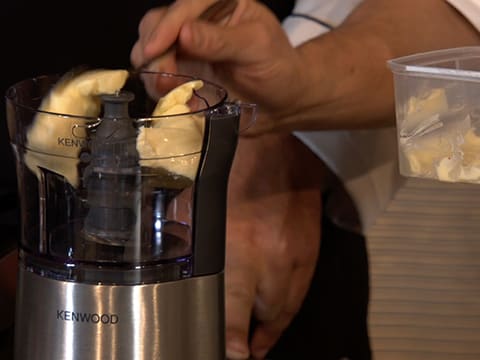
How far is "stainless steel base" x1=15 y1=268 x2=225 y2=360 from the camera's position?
1.77ft

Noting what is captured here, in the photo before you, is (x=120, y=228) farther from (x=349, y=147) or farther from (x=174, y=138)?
(x=349, y=147)

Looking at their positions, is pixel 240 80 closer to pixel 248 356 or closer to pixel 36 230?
pixel 36 230

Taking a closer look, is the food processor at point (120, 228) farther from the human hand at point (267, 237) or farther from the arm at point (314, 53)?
the human hand at point (267, 237)

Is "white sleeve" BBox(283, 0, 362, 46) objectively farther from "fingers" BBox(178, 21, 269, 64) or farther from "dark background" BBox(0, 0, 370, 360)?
"fingers" BBox(178, 21, 269, 64)

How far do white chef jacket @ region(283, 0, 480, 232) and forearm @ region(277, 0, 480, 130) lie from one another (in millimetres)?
75

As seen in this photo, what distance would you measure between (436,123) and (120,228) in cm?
22

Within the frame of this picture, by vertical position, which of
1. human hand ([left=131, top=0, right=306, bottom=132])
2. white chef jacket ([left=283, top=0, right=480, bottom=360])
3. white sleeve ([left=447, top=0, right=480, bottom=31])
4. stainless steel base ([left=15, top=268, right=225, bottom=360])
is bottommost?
white chef jacket ([left=283, top=0, right=480, bottom=360])

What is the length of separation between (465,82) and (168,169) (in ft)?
0.65

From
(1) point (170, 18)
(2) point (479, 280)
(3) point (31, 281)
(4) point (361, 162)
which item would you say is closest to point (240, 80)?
(1) point (170, 18)

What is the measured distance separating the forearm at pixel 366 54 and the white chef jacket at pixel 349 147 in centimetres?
7

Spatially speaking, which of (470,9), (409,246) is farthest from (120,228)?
(409,246)

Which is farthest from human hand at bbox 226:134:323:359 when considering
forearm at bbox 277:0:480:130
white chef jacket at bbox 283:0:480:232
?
forearm at bbox 277:0:480:130

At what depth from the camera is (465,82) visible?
56 cm

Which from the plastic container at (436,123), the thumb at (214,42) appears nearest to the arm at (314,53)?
the thumb at (214,42)
